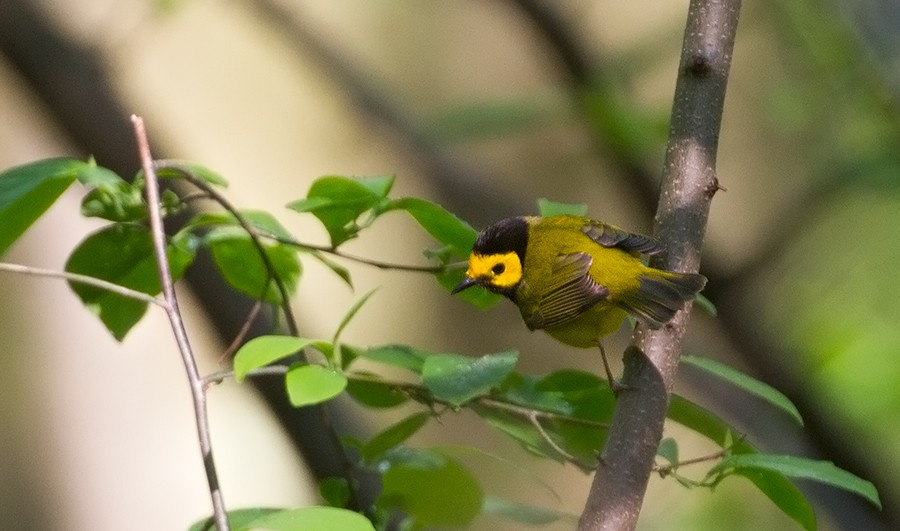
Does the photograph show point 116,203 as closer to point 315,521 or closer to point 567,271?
point 315,521

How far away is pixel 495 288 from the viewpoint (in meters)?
0.80

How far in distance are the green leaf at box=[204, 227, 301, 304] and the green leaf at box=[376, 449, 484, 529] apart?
6.2 inches

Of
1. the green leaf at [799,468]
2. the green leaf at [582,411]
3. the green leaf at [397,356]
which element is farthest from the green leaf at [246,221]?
the green leaf at [799,468]

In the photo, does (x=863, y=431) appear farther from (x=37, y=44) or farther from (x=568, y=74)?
(x=37, y=44)

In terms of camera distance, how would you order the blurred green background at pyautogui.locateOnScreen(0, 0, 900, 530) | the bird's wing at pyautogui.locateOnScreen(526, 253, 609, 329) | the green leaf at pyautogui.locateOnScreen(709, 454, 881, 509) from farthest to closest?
the blurred green background at pyautogui.locateOnScreen(0, 0, 900, 530) < the bird's wing at pyautogui.locateOnScreen(526, 253, 609, 329) < the green leaf at pyautogui.locateOnScreen(709, 454, 881, 509)

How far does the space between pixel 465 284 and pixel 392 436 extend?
119mm

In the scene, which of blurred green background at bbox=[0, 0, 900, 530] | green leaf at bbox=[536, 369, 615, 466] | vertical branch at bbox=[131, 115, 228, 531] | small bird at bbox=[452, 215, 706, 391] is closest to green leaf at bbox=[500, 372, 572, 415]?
green leaf at bbox=[536, 369, 615, 466]

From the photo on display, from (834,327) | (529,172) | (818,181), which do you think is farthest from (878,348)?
(529,172)

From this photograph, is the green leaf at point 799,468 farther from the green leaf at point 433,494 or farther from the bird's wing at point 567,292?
the bird's wing at point 567,292

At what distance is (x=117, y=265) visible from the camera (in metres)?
0.63

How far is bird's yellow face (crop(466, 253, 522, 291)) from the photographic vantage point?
68 centimetres

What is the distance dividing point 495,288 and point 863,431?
84cm

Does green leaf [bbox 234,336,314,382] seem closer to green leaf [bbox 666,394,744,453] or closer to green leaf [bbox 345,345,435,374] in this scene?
green leaf [bbox 345,345,435,374]

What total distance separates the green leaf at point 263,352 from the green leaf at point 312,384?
17 mm
